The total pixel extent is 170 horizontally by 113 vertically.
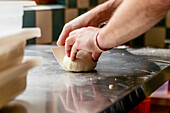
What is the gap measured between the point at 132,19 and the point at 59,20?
5.48 ft

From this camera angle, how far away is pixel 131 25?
101cm

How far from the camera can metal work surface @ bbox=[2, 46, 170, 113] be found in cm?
76

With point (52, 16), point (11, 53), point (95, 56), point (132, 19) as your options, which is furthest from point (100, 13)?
point (52, 16)

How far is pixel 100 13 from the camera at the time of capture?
4.68 feet

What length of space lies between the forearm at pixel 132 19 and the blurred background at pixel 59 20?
140 centimetres

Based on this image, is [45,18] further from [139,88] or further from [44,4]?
[139,88]

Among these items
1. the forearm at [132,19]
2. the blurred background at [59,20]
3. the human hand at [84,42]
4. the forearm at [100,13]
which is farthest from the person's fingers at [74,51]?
the blurred background at [59,20]

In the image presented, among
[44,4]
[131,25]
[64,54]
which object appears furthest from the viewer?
[44,4]

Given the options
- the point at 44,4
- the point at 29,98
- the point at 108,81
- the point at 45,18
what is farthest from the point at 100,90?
the point at 44,4

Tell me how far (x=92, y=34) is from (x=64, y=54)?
0.21m

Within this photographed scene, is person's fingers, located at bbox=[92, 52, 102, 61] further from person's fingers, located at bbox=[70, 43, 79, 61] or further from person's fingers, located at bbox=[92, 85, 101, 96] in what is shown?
person's fingers, located at bbox=[92, 85, 101, 96]

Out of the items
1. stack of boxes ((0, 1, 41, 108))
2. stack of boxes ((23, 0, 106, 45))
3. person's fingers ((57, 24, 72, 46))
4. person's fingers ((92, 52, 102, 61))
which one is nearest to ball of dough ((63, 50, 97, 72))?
person's fingers ((92, 52, 102, 61))

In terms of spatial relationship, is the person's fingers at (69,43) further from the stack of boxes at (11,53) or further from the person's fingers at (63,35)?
the stack of boxes at (11,53)

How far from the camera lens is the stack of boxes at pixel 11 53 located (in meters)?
0.67
